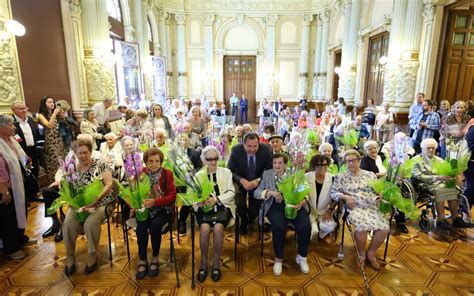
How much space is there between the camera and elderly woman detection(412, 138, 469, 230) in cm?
327

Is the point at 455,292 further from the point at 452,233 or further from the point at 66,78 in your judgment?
the point at 66,78

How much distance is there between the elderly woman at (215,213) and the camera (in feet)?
8.53

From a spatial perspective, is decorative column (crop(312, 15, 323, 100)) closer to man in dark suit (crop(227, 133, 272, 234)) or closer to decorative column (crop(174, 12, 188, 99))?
decorative column (crop(174, 12, 188, 99))

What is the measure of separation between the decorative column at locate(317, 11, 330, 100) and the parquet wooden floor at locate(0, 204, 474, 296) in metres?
11.0

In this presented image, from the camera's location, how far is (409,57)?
22.0ft

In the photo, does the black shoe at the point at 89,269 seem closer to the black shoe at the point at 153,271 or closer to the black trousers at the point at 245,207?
the black shoe at the point at 153,271

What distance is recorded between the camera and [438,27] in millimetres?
6207

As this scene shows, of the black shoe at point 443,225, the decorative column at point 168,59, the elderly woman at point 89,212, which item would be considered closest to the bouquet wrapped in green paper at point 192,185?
the elderly woman at point 89,212

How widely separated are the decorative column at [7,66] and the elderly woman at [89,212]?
8.80 ft

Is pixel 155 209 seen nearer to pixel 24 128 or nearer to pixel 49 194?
pixel 49 194

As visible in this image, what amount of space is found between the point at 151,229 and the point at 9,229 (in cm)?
156

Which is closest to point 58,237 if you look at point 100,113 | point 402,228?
point 100,113

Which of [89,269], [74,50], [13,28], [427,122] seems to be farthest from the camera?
[74,50]

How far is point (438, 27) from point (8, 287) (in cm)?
854
